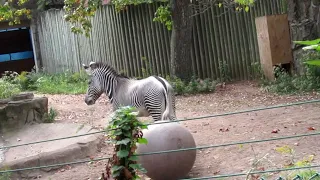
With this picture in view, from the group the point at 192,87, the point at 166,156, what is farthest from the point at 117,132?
the point at 192,87

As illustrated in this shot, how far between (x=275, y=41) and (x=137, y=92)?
615 cm

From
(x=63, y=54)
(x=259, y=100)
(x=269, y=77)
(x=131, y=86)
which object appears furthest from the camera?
(x=63, y=54)

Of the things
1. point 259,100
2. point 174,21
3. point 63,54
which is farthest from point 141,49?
point 259,100

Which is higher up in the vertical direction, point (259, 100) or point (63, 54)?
point (63, 54)

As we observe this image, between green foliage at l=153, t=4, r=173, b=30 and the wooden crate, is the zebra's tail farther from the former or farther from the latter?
green foliage at l=153, t=4, r=173, b=30

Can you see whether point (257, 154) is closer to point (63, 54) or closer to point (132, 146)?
point (132, 146)

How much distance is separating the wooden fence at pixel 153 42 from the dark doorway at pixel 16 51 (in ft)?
11.8

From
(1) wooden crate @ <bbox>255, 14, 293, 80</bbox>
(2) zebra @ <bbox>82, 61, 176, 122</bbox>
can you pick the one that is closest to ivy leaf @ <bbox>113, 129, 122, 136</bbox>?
(2) zebra @ <bbox>82, 61, 176, 122</bbox>

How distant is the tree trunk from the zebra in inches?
209

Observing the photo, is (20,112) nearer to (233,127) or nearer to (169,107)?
(169,107)

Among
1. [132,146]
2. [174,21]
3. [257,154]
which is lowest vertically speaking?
[257,154]

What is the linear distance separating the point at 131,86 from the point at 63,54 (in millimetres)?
11741

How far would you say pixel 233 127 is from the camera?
31.9ft

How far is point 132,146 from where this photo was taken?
14.6ft
